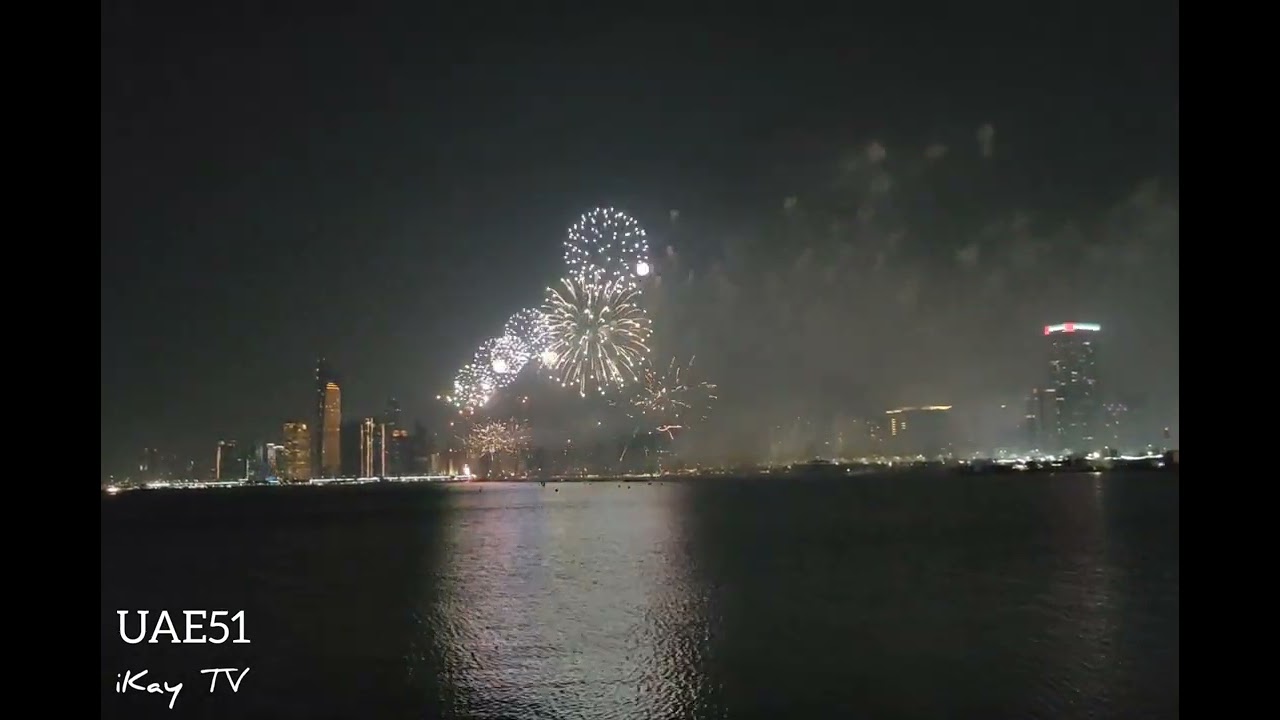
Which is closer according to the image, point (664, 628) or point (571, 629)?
point (664, 628)

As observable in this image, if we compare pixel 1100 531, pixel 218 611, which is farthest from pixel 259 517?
pixel 1100 531
